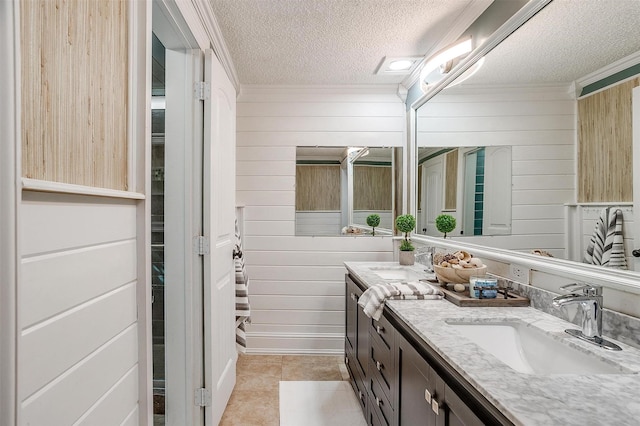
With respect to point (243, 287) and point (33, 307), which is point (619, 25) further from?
point (243, 287)

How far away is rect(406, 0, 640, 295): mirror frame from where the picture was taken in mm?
1164

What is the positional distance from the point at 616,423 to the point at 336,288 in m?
2.62

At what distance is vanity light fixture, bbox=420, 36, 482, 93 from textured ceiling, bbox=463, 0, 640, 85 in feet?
0.89

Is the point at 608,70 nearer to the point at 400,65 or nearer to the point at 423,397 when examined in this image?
the point at 423,397

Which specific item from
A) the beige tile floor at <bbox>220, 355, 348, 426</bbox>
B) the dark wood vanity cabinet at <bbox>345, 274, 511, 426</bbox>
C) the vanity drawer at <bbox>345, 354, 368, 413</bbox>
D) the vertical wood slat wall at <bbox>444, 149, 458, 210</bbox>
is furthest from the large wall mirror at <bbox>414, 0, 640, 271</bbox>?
the beige tile floor at <bbox>220, 355, 348, 426</bbox>

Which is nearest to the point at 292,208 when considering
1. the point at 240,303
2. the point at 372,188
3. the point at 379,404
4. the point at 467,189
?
the point at 372,188

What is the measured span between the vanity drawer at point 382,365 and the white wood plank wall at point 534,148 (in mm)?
835

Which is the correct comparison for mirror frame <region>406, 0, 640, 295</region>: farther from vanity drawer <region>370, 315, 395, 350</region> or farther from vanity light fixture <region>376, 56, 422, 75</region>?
vanity drawer <region>370, 315, 395, 350</region>

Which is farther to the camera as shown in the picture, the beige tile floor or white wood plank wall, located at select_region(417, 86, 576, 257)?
the beige tile floor

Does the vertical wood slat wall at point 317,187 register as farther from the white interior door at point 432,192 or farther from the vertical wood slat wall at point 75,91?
the vertical wood slat wall at point 75,91

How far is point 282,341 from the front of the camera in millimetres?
3207

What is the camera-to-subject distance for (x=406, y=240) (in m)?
2.85

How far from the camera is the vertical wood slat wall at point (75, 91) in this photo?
2.31 feet

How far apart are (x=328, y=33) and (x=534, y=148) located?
1.48m
